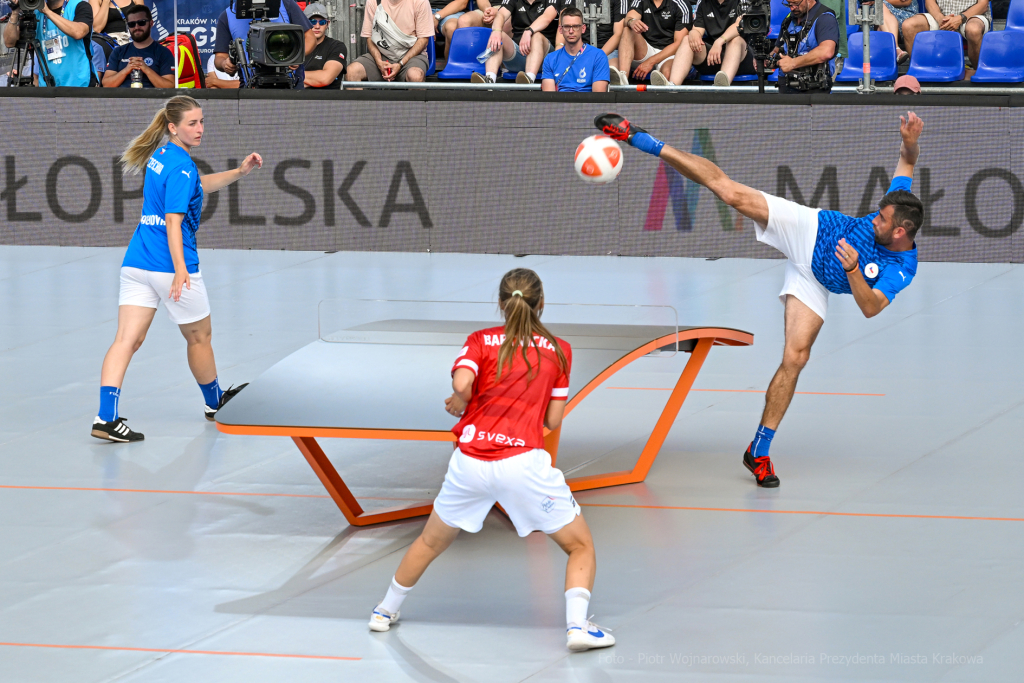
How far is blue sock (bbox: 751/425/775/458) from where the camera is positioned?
23.3 feet

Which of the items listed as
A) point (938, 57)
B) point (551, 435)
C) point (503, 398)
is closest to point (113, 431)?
point (551, 435)

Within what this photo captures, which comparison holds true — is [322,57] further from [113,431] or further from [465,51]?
[113,431]

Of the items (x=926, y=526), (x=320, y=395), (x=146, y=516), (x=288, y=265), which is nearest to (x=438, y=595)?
(x=320, y=395)

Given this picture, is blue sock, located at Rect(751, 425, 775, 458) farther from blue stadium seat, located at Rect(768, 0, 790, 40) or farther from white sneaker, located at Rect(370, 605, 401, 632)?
blue stadium seat, located at Rect(768, 0, 790, 40)

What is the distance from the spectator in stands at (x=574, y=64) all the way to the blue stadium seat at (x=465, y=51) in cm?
205

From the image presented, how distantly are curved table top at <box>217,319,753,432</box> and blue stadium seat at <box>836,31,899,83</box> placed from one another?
9242 millimetres

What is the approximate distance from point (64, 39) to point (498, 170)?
6.04 metres

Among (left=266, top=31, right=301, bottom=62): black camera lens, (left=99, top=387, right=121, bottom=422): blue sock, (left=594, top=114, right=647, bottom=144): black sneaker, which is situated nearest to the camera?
(left=594, top=114, right=647, bottom=144): black sneaker

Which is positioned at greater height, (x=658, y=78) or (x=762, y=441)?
(x=658, y=78)

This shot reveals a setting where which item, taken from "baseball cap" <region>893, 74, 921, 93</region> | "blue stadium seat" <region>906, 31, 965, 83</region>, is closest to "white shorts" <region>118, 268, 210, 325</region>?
"baseball cap" <region>893, 74, 921, 93</region>

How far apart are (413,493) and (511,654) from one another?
2208 millimetres

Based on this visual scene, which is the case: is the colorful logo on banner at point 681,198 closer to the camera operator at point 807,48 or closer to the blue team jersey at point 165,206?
the camera operator at point 807,48

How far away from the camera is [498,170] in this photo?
47.3 ft

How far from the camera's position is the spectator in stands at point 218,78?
1658 centimetres
